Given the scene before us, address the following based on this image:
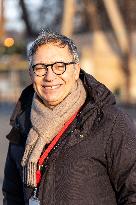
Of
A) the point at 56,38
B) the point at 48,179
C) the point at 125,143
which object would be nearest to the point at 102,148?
the point at 125,143

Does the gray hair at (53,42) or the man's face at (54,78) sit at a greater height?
the gray hair at (53,42)

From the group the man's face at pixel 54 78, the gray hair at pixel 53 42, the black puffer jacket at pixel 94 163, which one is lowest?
the black puffer jacket at pixel 94 163

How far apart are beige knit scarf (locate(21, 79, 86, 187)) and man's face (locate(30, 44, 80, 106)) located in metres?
0.03

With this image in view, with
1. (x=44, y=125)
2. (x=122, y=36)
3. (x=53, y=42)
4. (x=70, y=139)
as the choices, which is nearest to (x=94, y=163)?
(x=70, y=139)

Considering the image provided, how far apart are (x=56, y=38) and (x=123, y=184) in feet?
2.19

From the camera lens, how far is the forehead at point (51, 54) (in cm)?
251

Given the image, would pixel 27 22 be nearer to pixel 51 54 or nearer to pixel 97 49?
pixel 97 49

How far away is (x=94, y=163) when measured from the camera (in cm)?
239

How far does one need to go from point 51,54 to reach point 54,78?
10cm

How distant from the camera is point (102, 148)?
2.38 metres

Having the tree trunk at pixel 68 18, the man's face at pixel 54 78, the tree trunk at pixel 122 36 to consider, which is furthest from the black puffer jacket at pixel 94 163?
the tree trunk at pixel 68 18

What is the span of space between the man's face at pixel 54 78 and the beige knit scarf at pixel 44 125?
30 mm

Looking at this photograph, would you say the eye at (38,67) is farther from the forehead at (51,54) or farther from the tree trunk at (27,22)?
the tree trunk at (27,22)

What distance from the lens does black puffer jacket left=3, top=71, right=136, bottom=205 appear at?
2.38 m
